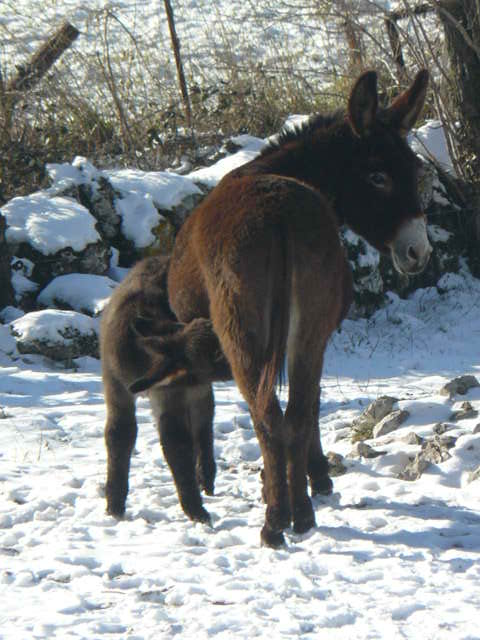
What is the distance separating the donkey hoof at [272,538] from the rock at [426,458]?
3.78 ft

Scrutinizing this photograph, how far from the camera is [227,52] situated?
11133 mm

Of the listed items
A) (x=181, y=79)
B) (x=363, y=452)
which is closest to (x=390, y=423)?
(x=363, y=452)

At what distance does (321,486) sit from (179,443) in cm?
78

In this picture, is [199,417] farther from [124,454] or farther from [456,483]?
[456,483]

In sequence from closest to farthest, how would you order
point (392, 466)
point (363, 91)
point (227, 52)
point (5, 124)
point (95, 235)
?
1. point (363, 91)
2. point (392, 466)
3. point (95, 235)
4. point (5, 124)
5. point (227, 52)

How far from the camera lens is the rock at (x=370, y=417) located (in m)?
5.52

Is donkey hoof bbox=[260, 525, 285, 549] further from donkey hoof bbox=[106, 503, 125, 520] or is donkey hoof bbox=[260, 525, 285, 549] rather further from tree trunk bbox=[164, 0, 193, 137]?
tree trunk bbox=[164, 0, 193, 137]

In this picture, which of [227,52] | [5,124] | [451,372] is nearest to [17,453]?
[451,372]

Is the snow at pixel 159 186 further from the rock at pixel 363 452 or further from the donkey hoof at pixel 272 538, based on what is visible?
the donkey hoof at pixel 272 538

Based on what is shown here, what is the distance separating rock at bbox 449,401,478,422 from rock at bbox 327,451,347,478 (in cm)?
84

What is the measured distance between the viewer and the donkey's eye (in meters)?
4.32

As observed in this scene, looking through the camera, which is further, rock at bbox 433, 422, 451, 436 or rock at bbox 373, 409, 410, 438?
rock at bbox 373, 409, 410, 438

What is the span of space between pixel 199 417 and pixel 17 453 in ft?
4.02

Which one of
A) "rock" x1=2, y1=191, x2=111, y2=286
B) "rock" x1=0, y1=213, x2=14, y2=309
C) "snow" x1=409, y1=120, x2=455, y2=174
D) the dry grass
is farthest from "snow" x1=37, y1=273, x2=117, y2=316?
"snow" x1=409, y1=120, x2=455, y2=174
